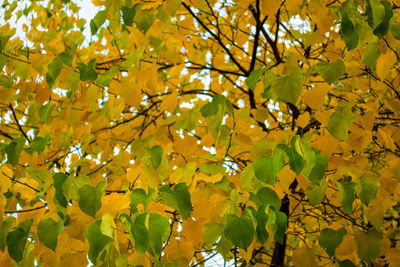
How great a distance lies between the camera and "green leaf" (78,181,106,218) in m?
0.76

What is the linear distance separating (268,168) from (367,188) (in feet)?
1.08

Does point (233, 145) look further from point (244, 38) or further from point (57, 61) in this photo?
point (244, 38)

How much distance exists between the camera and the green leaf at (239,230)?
753mm

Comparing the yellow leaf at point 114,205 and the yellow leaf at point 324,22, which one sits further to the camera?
the yellow leaf at point 324,22

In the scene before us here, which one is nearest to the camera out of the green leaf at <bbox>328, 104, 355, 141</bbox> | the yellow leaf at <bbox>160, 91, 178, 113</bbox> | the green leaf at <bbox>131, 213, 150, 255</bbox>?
the green leaf at <bbox>131, 213, 150, 255</bbox>

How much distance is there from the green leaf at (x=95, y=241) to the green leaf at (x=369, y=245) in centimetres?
78

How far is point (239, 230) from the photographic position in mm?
756

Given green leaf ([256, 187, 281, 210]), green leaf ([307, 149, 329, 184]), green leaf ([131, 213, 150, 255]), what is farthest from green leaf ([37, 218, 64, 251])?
green leaf ([307, 149, 329, 184])

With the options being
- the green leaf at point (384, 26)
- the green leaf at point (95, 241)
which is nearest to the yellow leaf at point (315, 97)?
the green leaf at point (384, 26)

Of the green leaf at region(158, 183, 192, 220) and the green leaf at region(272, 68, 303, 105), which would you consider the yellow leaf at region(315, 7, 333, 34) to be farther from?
the green leaf at region(158, 183, 192, 220)

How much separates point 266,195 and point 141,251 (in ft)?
1.10

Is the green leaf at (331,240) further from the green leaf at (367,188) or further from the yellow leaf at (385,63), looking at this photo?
the yellow leaf at (385,63)

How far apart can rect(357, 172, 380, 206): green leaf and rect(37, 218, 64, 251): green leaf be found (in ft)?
2.38

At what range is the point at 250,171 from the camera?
0.91 meters
